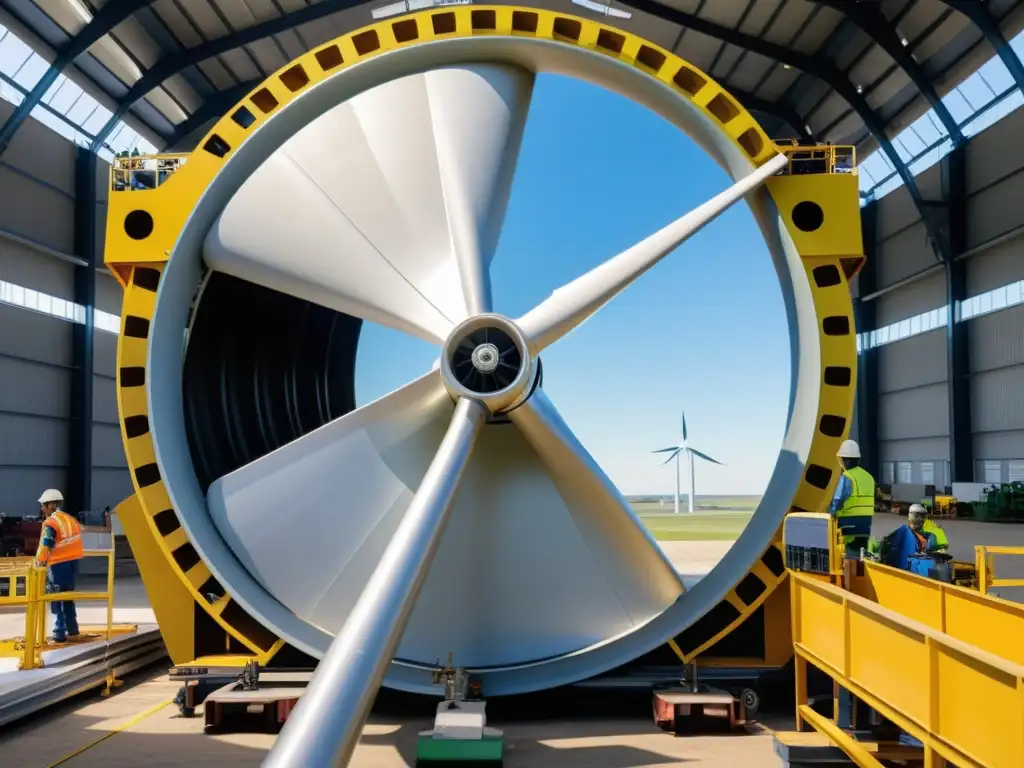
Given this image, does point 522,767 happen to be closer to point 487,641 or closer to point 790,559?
point 487,641

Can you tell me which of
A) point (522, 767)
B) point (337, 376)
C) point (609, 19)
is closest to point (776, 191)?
point (522, 767)

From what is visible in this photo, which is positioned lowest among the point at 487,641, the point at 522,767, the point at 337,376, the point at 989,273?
the point at 522,767

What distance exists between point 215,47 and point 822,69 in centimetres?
1602

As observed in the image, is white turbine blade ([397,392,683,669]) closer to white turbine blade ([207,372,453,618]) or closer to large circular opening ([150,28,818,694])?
large circular opening ([150,28,818,694])

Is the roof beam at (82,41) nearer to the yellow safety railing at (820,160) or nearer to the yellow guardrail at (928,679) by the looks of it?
the yellow safety railing at (820,160)

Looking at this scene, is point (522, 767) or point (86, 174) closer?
point (522, 767)

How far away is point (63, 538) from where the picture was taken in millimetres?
10516

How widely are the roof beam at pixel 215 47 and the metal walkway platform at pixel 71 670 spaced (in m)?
16.8

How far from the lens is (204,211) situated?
762 cm

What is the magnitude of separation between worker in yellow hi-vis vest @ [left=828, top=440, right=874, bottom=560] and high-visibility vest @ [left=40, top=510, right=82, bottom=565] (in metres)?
7.53

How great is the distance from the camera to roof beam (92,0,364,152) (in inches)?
926

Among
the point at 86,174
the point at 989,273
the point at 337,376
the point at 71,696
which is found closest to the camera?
the point at 71,696

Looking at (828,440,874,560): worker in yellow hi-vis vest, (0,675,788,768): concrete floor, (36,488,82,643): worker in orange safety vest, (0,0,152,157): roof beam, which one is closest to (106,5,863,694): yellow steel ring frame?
(828,440,874,560): worker in yellow hi-vis vest

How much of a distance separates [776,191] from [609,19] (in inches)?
785
